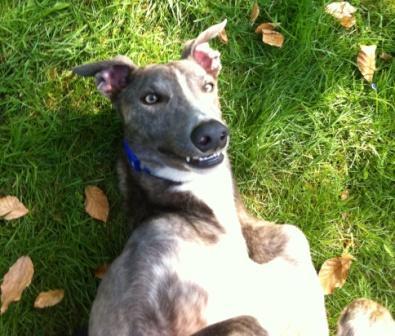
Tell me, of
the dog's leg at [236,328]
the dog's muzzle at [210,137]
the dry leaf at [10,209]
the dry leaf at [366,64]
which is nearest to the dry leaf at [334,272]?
the dog's leg at [236,328]

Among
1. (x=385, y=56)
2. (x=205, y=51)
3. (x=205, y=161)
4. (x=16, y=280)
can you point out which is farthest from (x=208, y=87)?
(x=16, y=280)

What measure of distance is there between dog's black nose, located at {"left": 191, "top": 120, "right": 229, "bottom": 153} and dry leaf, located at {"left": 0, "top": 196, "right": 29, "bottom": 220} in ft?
7.00

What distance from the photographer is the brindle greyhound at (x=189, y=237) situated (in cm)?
505

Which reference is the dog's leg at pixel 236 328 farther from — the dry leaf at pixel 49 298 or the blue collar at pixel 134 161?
the dry leaf at pixel 49 298

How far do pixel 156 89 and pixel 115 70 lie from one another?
529mm

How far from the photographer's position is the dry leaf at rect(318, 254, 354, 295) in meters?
6.52

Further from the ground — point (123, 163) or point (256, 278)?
point (123, 163)

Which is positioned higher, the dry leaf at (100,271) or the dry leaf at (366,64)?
the dry leaf at (366,64)

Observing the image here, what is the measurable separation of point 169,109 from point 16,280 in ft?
7.49

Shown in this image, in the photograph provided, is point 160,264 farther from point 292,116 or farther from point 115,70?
point 292,116

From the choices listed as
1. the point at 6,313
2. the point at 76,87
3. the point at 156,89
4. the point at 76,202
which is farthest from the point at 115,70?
the point at 6,313

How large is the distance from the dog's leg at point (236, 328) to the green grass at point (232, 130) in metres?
1.71

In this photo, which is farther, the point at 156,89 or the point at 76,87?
the point at 76,87

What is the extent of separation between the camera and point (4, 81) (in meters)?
6.51
